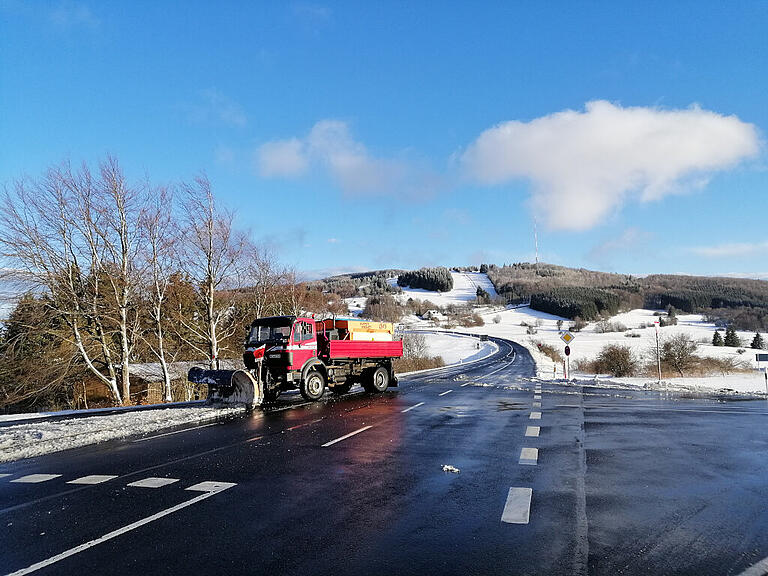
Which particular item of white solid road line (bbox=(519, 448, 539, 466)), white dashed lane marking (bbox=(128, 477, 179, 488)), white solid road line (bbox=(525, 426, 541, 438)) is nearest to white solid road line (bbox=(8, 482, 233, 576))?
white dashed lane marking (bbox=(128, 477, 179, 488))

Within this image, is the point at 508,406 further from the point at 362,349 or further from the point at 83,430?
the point at 83,430

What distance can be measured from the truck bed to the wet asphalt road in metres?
8.26

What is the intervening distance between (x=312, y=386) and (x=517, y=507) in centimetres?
1372

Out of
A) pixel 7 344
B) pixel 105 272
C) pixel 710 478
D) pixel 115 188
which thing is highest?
pixel 115 188

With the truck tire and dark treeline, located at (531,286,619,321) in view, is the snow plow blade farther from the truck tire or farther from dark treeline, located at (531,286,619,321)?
dark treeline, located at (531,286,619,321)

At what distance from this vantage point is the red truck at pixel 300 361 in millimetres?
17578

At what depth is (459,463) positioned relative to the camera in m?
8.59

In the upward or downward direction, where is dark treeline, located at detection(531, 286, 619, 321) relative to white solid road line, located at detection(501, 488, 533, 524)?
upward

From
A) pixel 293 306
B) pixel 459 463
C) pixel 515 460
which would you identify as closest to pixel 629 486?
pixel 515 460

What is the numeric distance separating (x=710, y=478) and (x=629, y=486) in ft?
4.66

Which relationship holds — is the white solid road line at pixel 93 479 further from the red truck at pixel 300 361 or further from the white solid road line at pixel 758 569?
the red truck at pixel 300 361

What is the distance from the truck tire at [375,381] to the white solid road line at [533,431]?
1089cm

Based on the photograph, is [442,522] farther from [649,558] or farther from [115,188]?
[115,188]

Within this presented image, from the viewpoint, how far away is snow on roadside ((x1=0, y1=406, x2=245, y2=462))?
10.2 m
